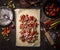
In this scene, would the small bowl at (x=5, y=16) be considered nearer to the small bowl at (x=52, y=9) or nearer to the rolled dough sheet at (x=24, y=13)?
the rolled dough sheet at (x=24, y=13)

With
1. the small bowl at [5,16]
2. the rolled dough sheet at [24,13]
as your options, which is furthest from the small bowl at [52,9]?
the small bowl at [5,16]

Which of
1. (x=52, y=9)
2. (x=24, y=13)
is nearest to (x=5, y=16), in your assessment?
(x=24, y=13)

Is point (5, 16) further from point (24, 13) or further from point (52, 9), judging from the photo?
point (52, 9)

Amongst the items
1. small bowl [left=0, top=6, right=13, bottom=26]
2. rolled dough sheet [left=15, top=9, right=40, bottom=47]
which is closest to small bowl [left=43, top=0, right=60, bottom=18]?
rolled dough sheet [left=15, top=9, right=40, bottom=47]

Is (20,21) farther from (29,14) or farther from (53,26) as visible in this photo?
(53,26)

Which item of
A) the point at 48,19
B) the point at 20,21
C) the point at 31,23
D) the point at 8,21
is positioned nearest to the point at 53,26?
the point at 48,19

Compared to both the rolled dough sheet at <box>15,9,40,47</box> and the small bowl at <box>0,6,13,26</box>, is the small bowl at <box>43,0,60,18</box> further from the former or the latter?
the small bowl at <box>0,6,13,26</box>
